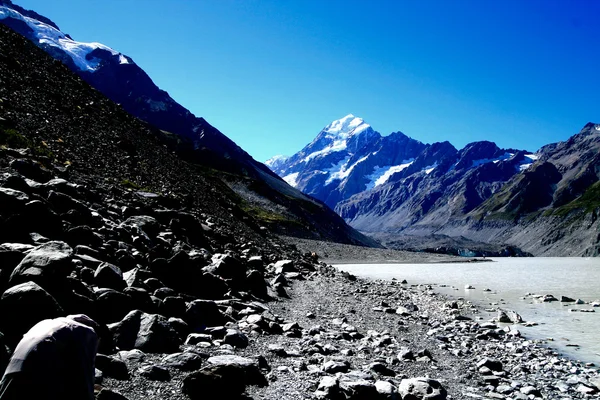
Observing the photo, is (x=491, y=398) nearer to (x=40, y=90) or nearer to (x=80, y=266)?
(x=80, y=266)

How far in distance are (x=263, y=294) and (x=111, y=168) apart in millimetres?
28531

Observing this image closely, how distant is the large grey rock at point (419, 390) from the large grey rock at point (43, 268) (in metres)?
8.57

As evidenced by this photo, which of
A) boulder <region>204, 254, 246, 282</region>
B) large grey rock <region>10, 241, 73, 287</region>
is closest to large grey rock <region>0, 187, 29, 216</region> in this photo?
large grey rock <region>10, 241, 73, 287</region>

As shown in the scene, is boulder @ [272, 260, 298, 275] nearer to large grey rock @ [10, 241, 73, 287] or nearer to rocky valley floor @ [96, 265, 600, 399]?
rocky valley floor @ [96, 265, 600, 399]

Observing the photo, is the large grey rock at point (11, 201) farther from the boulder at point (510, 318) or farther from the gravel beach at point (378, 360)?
the boulder at point (510, 318)

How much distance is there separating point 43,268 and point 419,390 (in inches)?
368

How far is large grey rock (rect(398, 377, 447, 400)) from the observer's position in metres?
10.0

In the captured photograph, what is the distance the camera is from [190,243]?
90.3ft

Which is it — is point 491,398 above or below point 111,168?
below

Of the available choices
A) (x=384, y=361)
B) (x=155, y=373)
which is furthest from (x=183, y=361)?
(x=384, y=361)

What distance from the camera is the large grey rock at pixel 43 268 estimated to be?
856 cm

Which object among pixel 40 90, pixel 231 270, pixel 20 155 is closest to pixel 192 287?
pixel 231 270

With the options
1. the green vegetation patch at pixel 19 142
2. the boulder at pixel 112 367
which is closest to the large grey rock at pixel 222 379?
the boulder at pixel 112 367

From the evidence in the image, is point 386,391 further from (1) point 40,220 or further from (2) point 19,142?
(2) point 19,142
